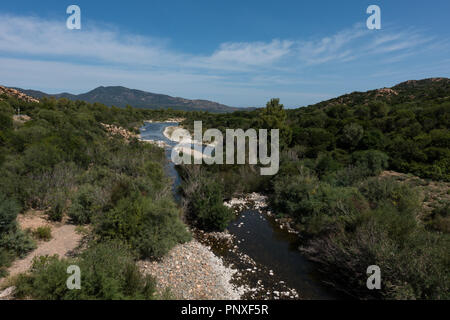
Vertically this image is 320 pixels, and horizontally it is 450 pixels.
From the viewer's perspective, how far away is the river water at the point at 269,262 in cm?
816

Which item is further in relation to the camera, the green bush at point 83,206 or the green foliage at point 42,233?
the green bush at point 83,206

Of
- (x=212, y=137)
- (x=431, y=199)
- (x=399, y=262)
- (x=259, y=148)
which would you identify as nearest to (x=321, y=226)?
(x=399, y=262)

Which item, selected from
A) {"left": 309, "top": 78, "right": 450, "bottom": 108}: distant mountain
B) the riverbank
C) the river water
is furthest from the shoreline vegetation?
{"left": 309, "top": 78, "right": 450, "bottom": 108}: distant mountain

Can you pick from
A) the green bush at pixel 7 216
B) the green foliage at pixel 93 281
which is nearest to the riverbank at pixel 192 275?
the green foliage at pixel 93 281

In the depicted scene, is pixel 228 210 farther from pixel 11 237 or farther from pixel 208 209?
pixel 11 237

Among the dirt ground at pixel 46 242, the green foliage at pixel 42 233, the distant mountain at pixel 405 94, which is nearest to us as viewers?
the dirt ground at pixel 46 242

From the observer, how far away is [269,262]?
9891mm

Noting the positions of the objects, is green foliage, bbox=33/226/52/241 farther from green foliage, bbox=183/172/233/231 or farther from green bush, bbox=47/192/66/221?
green foliage, bbox=183/172/233/231

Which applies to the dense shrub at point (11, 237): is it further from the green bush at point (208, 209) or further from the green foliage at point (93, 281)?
the green bush at point (208, 209)

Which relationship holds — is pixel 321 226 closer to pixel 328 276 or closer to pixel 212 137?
pixel 328 276

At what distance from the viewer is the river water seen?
8156 mm

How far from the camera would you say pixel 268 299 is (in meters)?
7.64

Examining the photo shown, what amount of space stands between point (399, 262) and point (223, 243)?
23.2 ft
